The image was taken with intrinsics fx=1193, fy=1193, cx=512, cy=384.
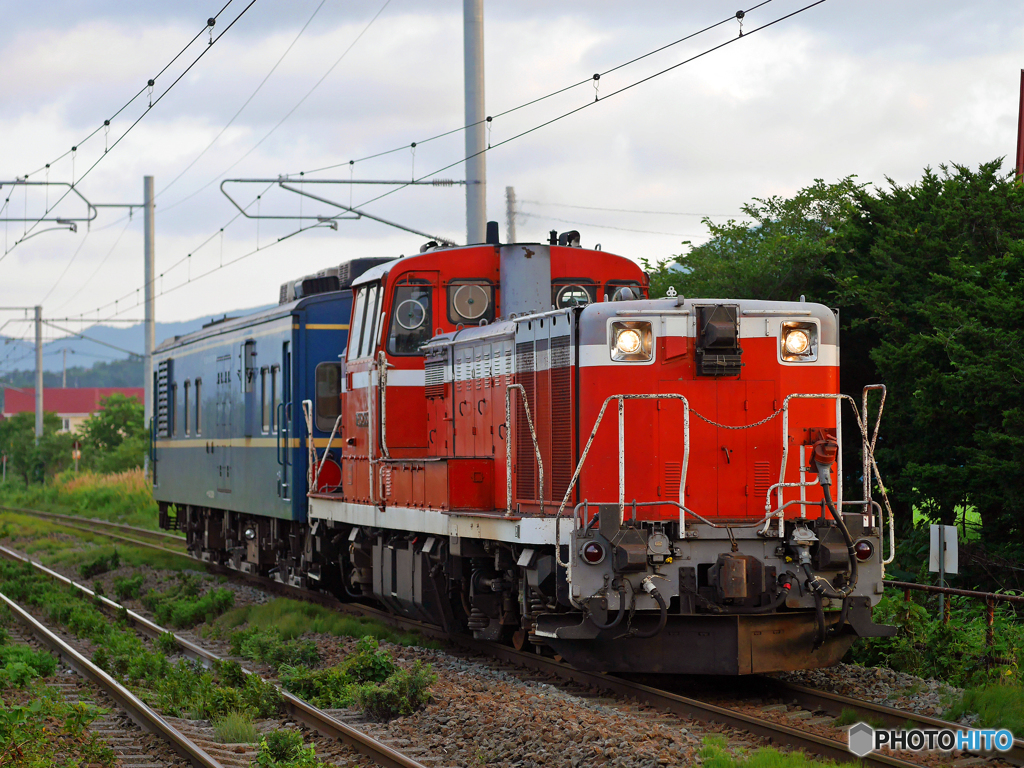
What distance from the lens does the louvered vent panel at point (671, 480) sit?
9039 mm

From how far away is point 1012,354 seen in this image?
11523 mm

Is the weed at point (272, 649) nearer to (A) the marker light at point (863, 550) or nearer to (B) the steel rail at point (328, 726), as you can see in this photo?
(B) the steel rail at point (328, 726)

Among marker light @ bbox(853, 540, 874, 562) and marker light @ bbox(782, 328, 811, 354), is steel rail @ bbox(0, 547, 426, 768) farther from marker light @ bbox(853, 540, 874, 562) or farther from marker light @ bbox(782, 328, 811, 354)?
marker light @ bbox(782, 328, 811, 354)

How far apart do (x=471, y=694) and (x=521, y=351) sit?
2847mm

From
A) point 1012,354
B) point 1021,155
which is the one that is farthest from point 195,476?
point 1021,155

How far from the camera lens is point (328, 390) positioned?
14.4 meters

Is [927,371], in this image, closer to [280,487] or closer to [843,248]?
[843,248]

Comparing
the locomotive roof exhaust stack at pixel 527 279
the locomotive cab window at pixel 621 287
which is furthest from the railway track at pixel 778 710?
the locomotive cab window at pixel 621 287

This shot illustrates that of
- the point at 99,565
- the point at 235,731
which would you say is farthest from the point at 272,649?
the point at 99,565

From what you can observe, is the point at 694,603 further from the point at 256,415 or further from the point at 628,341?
the point at 256,415

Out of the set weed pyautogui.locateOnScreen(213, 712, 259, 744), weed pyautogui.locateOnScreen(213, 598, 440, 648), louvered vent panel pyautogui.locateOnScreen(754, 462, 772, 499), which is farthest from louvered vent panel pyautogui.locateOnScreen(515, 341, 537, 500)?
weed pyautogui.locateOnScreen(213, 712, 259, 744)

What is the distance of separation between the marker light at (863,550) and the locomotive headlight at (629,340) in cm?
207

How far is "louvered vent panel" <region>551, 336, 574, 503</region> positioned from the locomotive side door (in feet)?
30.1

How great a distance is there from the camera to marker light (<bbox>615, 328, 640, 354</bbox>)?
902 cm
